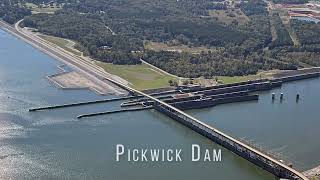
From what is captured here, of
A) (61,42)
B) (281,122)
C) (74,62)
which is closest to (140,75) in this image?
(74,62)

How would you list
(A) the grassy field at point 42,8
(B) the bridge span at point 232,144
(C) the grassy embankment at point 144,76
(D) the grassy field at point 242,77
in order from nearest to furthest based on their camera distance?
1. (B) the bridge span at point 232,144
2. (C) the grassy embankment at point 144,76
3. (D) the grassy field at point 242,77
4. (A) the grassy field at point 42,8

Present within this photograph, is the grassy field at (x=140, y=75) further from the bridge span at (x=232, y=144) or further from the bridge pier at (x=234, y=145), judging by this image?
A: the bridge pier at (x=234, y=145)

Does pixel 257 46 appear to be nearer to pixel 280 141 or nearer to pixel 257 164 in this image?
pixel 280 141

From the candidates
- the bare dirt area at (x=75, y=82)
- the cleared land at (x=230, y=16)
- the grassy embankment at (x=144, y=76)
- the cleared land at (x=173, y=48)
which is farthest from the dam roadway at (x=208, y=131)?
the cleared land at (x=230, y=16)

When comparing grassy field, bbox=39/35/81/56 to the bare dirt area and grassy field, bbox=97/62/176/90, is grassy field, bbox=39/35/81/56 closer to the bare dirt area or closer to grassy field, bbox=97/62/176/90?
grassy field, bbox=97/62/176/90

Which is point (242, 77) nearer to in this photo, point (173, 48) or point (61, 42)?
point (173, 48)

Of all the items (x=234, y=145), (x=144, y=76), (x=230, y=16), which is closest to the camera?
(x=234, y=145)

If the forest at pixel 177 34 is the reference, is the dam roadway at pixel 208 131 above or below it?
below
